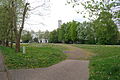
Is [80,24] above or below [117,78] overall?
above

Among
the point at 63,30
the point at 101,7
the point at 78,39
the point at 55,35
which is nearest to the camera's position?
the point at 101,7

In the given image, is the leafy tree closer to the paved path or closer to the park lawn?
the park lawn

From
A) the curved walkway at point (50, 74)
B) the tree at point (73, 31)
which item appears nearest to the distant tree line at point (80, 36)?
the tree at point (73, 31)

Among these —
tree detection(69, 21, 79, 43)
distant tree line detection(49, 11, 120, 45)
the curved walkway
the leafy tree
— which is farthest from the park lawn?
the leafy tree

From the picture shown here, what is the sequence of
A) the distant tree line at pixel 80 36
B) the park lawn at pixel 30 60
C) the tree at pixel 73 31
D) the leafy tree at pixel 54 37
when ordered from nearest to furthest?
the park lawn at pixel 30 60, the distant tree line at pixel 80 36, the tree at pixel 73 31, the leafy tree at pixel 54 37

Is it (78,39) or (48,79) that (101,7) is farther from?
(78,39)

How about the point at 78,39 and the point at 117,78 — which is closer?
the point at 117,78

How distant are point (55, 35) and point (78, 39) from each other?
20.2 meters

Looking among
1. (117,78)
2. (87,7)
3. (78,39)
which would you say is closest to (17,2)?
(87,7)

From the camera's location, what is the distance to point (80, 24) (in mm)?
80000

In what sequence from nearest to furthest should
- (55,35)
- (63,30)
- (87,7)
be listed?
(87,7) < (63,30) < (55,35)

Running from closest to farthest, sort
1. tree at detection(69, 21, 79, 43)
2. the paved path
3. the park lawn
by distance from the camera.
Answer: the paved path
the park lawn
tree at detection(69, 21, 79, 43)

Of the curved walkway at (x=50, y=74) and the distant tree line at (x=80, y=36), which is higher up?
the distant tree line at (x=80, y=36)

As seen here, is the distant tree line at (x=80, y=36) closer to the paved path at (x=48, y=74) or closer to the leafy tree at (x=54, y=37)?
the leafy tree at (x=54, y=37)
